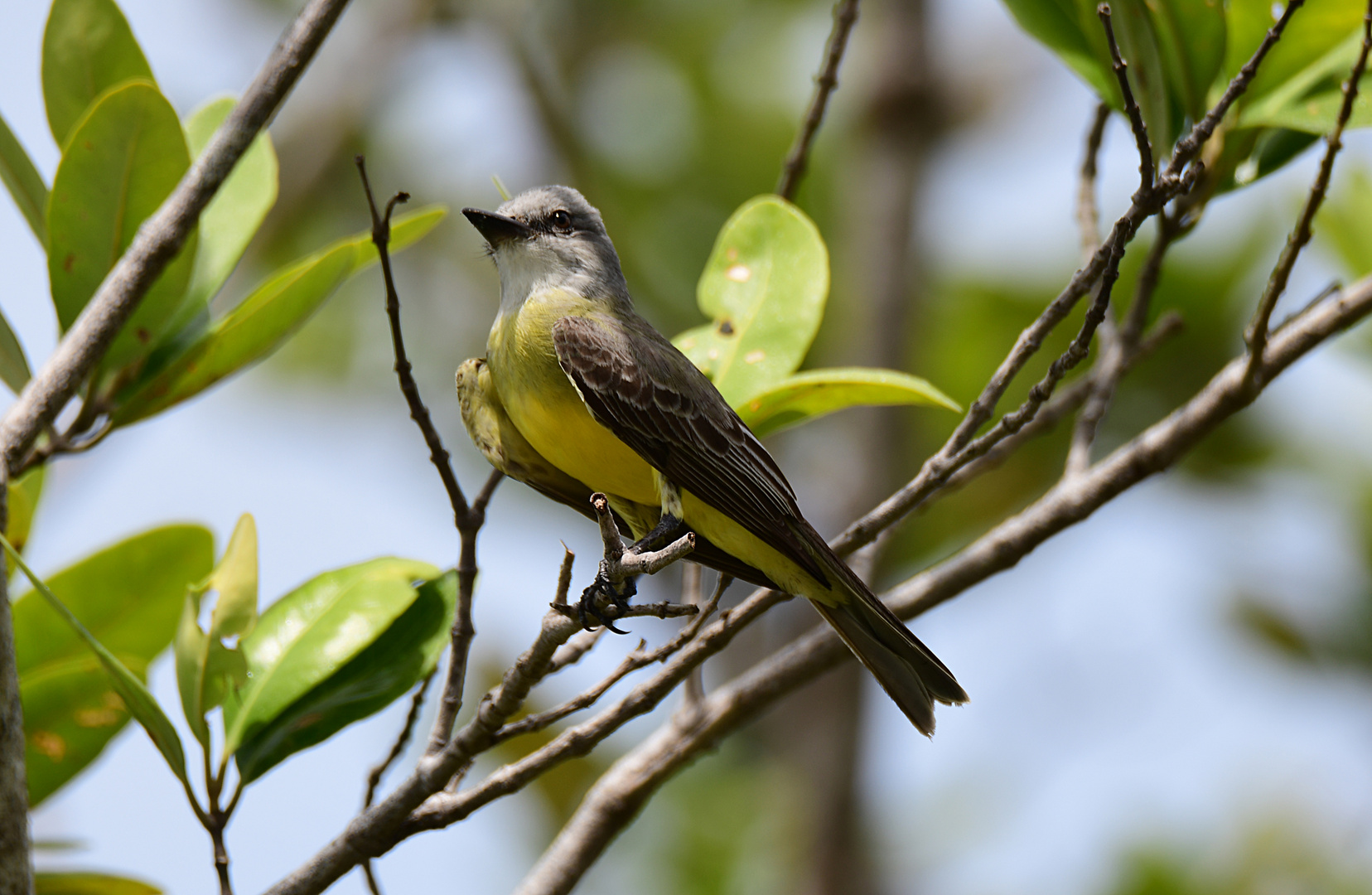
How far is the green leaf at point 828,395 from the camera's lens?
10.5 feet

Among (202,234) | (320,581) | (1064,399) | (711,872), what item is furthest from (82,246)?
(711,872)

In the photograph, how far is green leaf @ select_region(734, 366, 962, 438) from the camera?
3.19 metres

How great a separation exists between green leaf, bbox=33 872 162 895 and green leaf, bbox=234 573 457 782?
59 centimetres

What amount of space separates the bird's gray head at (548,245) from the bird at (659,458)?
354mm

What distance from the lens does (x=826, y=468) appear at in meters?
7.60

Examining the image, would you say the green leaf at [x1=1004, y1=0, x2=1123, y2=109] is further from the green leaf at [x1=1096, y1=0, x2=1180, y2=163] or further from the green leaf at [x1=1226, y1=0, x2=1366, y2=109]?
the green leaf at [x1=1226, y1=0, x2=1366, y2=109]

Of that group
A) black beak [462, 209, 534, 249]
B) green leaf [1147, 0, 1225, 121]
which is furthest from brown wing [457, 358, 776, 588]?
green leaf [1147, 0, 1225, 121]

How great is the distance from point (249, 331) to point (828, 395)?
156 centimetres

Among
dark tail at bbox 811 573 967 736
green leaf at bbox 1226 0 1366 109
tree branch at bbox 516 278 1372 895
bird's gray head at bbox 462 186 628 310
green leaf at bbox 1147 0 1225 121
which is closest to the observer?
tree branch at bbox 516 278 1372 895

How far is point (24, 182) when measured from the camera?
3.30 m

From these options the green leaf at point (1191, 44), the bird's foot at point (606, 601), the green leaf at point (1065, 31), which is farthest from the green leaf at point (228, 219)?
the green leaf at point (1191, 44)

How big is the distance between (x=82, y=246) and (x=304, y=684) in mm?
1282

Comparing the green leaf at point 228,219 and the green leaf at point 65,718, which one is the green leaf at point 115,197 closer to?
the green leaf at point 228,219

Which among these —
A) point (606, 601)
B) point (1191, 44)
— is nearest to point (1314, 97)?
point (1191, 44)
